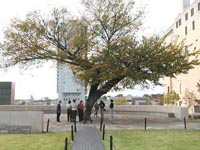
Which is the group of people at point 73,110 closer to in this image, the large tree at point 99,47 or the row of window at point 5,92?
the large tree at point 99,47

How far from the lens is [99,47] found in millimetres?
32625

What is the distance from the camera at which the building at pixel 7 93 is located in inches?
3253

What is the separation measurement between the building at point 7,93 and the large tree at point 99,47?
5032 cm

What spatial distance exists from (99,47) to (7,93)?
5447 cm

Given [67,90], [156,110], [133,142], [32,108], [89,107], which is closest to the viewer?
[133,142]

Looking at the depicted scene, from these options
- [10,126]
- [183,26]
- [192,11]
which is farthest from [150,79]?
[183,26]

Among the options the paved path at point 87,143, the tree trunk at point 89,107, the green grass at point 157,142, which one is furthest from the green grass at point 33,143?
the tree trunk at point 89,107

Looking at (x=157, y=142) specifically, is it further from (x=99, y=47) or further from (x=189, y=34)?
(x=189, y=34)

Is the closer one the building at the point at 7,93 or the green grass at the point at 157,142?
the green grass at the point at 157,142

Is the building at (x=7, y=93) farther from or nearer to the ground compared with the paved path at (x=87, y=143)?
farther from the ground

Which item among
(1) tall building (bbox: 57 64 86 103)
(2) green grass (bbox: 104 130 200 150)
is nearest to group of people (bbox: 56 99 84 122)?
(2) green grass (bbox: 104 130 200 150)

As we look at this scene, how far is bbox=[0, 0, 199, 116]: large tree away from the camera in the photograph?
31469 mm

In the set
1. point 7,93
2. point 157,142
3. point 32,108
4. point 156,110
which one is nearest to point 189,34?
point 156,110

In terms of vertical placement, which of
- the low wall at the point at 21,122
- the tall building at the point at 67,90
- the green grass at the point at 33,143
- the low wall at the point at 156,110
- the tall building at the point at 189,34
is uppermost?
the tall building at the point at 189,34
